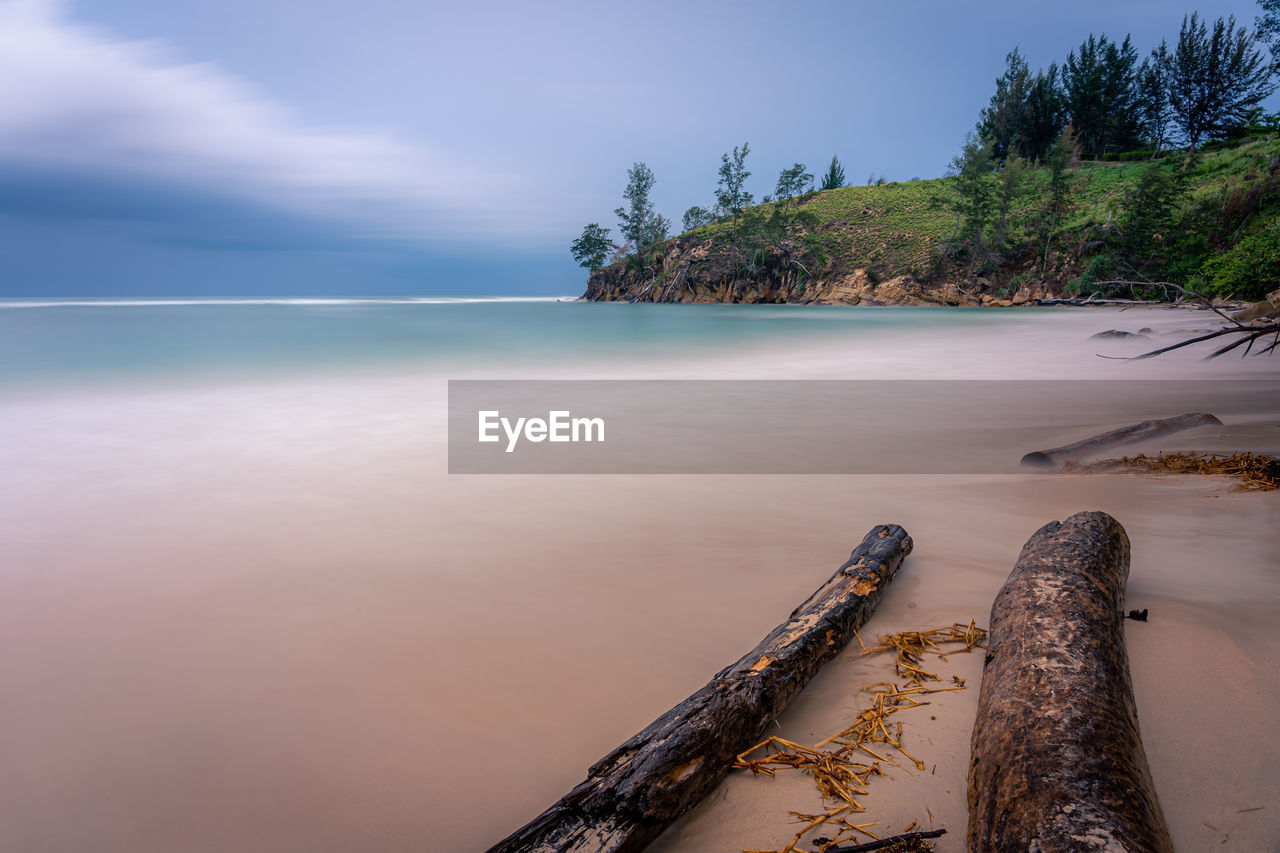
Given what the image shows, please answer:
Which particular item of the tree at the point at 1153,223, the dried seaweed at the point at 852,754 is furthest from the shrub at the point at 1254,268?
the tree at the point at 1153,223

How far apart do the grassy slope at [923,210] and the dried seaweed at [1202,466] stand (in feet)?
117

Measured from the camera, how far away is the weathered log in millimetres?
4840

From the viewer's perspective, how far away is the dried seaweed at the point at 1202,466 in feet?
12.9

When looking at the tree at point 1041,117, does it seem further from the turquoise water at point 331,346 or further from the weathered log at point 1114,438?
the weathered log at point 1114,438

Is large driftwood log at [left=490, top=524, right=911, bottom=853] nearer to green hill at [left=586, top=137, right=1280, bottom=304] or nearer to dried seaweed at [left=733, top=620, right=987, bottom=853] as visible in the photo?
dried seaweed at [left=733, top=620, right=987, bottom=853]

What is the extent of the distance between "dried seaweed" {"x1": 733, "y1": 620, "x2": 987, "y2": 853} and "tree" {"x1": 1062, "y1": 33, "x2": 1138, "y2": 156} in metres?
66.6

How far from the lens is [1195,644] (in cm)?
221

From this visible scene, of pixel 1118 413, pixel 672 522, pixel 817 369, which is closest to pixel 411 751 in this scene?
pixel 672 522

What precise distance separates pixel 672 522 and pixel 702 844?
7.96 ft

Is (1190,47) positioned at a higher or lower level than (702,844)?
higher

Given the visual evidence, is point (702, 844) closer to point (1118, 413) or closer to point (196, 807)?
point (196, 807)

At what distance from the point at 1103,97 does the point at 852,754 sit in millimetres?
67987

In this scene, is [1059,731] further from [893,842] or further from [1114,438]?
[1114,438]

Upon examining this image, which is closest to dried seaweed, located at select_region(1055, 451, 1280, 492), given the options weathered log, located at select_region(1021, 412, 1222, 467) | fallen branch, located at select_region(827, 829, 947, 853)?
weathered log, located at select_region(1021, 412, 1222, 467)
